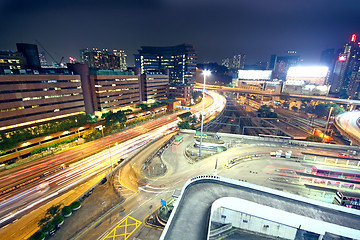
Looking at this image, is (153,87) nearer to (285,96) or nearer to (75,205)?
(75,205)

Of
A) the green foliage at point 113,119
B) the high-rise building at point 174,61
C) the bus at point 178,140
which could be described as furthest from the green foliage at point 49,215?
the high-rise building at point 174,61

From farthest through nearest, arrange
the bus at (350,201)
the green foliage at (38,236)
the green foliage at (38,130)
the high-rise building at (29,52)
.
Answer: the high-rise building at (29,52) → the green foliage at (38,130) → the bus at (350,201) → the green foliage at (38,236)

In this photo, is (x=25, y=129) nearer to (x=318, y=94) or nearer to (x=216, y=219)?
(x=216, y=219)

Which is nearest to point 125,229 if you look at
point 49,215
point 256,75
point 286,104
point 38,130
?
point 49,215

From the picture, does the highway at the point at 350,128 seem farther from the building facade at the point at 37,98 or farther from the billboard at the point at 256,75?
the building facade at the point at 37,98

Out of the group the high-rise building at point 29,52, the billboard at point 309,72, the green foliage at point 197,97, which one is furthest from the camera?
the green foliage at point 197,97

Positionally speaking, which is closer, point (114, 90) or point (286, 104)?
point (114, 90)

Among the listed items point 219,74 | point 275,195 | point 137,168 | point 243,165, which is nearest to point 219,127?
point 243,165
